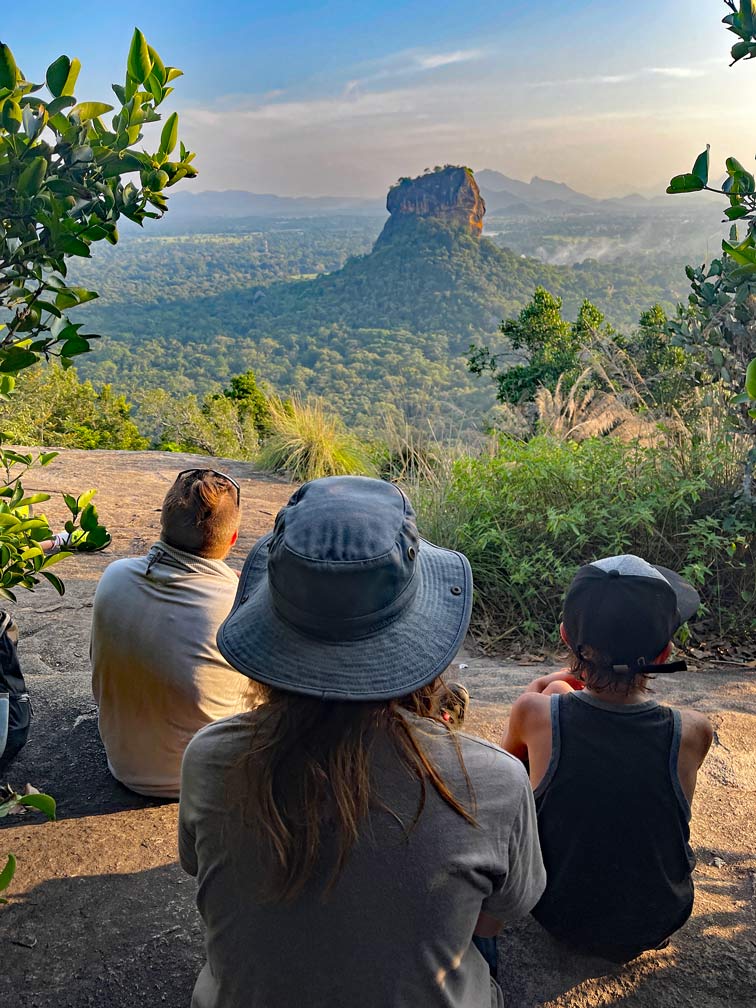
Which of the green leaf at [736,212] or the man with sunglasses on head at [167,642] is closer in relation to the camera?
the green leaf at [736,212]

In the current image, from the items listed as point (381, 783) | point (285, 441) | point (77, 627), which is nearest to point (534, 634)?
point (77, 627)

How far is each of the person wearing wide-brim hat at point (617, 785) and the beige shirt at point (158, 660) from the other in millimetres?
1105

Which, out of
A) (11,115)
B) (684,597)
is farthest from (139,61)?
(684,597)

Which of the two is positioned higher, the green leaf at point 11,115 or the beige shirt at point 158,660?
the green leaf at point 11,115

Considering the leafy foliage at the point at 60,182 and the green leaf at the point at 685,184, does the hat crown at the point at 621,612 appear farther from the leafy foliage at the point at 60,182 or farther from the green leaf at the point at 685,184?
the leafy foliage at the point at 60,182

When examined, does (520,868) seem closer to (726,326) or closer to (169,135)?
(169,135)

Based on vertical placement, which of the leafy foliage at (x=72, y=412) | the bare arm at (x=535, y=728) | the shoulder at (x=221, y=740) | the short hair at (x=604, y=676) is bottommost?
the leafy foliage at (x=72, y=412)

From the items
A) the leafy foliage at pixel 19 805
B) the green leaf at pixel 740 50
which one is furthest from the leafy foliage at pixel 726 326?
the leafy foliage at pixel 19 805

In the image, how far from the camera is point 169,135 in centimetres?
158

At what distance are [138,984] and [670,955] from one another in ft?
4.09

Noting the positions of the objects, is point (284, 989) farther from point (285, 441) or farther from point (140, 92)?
point (285, 441)

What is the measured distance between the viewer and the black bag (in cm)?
272

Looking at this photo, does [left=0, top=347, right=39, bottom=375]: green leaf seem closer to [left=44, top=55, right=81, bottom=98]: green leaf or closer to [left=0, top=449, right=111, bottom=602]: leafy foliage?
[left=0, top=449, right=111, bottom=602]: leafy foliage

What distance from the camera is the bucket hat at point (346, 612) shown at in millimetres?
1175
